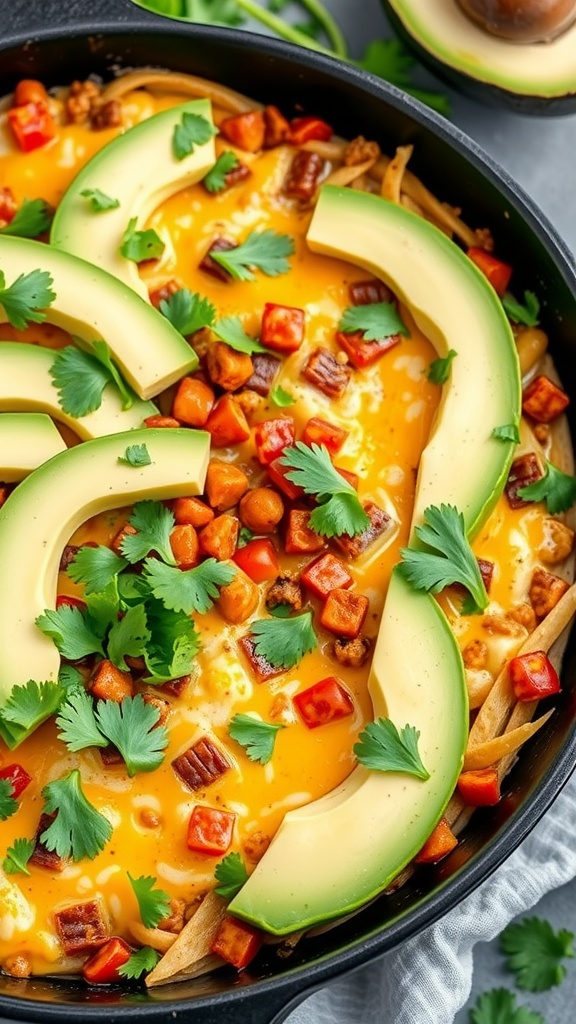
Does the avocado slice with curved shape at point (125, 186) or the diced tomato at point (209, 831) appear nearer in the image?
the diced tomato at point (209, 831)

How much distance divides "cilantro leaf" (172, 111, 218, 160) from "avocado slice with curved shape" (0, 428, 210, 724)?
3.61ft

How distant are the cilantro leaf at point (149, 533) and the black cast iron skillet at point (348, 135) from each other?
54.6 inches

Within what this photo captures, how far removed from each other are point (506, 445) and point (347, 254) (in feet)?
3.00

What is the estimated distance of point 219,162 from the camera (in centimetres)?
460

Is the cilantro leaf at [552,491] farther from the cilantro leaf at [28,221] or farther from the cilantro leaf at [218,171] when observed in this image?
the cilantro leaf at [28,221]

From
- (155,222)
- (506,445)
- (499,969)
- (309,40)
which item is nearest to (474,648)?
(506,445)

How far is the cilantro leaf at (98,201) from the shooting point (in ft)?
14.3

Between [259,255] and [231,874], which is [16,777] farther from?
[259,255]

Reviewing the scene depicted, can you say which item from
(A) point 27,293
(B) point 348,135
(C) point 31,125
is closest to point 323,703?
(A) point 27,293

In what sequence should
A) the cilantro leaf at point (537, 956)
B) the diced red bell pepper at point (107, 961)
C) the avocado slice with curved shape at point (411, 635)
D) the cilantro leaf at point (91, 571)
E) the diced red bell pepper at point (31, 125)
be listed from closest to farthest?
the avocado slice with curved shape at point (411, 635)
the diced red bell pepper at point (107, 961)
the cilantro leaf at point (91, 571)
the diced red bell pepper at point (31, 125)
the cilantro leaf at point (537, 956)

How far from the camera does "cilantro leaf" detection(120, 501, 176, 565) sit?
4137 millimetres

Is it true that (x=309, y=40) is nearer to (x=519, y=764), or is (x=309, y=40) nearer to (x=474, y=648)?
(x=474, y=648)

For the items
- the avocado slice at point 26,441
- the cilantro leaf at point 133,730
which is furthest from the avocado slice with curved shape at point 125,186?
the cilantro leaf at point 133,730

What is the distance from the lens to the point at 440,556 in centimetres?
416
